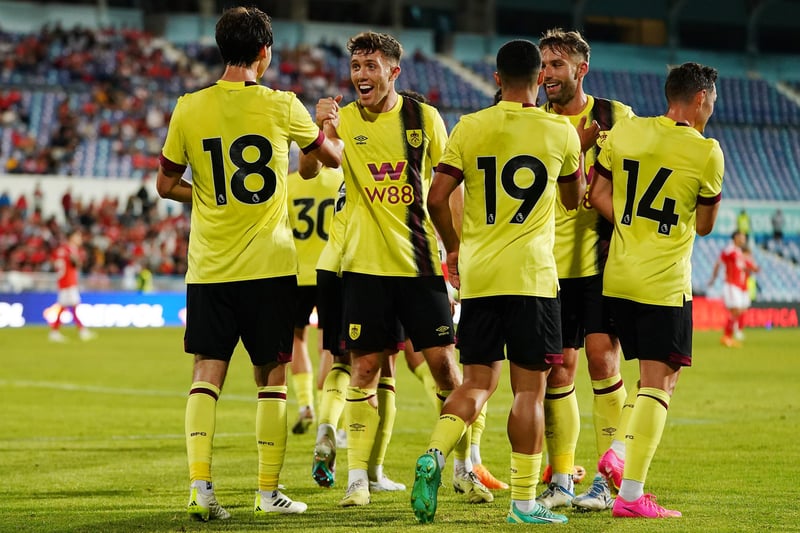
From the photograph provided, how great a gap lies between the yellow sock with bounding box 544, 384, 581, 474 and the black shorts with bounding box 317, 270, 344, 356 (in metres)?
1.48

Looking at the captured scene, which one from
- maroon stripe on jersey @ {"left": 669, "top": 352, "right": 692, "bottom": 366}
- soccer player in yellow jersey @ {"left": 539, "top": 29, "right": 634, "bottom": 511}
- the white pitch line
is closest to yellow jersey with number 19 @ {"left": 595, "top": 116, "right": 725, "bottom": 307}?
maroon stripe on jersey @ {"left": 669, "top": 352, "right": 692, "bottom": 366}

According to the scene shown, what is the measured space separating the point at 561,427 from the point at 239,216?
6.90 ft

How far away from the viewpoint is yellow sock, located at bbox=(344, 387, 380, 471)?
695cm

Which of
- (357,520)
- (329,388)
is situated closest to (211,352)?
(357,520)

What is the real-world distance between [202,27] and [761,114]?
21.1 meters

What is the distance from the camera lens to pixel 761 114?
155 ft

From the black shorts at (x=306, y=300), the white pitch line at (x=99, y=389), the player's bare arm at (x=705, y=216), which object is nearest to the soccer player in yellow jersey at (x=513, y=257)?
the player's bare arm at (x=705, y=216)

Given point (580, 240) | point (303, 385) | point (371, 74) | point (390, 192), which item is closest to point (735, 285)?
point (303, 385)

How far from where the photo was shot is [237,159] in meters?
6.47

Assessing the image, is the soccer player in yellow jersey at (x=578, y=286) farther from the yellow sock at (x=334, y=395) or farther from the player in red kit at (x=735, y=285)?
the player in red kit at (x=735, y=285)

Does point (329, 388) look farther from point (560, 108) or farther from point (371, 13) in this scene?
point (371, 13)

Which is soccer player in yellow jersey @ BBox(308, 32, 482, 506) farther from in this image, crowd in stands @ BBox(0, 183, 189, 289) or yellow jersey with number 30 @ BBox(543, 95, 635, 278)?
crowd in stands @ BBox(0, 183, 189, 289)

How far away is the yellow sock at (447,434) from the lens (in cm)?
614

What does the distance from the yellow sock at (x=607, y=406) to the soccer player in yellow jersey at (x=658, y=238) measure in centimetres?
77
